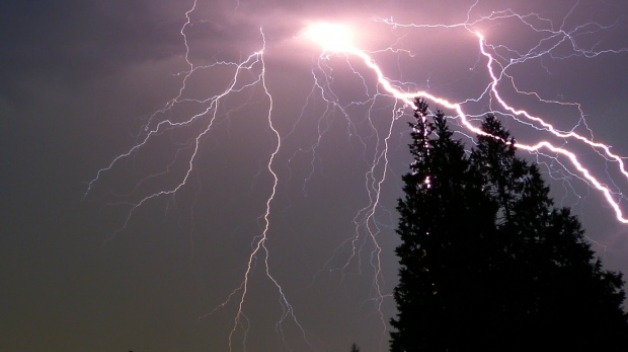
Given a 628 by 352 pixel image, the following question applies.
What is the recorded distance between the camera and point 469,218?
1788 centimetres

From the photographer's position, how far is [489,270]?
57.2ft

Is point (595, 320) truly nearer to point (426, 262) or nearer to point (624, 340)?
point (624, 340)

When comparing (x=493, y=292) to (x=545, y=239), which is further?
(x=545, y=239)

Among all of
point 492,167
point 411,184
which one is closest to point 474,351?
point 411,184

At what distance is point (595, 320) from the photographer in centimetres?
1772

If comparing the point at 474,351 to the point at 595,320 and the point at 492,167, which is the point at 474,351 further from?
the point at 492,167

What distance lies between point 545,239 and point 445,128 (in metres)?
4.69

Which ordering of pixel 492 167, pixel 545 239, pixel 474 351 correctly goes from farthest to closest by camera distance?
pixel 492 167 < pixel 545 239 < pixel 474 351

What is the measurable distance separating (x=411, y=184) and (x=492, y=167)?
330 cm

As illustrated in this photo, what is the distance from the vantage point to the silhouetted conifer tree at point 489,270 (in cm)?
1702

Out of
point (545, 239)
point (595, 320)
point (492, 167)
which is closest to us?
point (595, 320)

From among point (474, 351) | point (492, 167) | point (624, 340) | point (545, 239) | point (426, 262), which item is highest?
point (492, 167)

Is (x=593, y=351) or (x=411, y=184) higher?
(x=411, y=184)

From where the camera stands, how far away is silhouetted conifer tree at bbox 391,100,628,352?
670 inches
